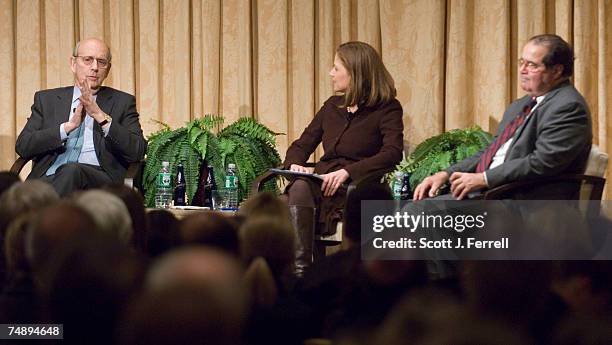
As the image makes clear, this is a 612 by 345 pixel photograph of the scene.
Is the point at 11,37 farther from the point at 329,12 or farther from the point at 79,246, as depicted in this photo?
the point at 79,246

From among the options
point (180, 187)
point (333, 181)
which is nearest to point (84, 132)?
point (180, 187)

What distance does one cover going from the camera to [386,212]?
2.22m

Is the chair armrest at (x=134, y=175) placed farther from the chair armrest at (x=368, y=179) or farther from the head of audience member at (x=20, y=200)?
the head of audience member at (x=20, y=200)

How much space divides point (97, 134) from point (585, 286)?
3.88 metres

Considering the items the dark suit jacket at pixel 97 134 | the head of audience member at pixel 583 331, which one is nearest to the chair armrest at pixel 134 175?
the dark suit jacket at pixel 97 134

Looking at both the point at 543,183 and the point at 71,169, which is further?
the point at 71,169

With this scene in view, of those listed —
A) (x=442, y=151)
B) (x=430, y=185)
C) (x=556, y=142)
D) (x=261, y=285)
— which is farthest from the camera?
(x=442, y=151)

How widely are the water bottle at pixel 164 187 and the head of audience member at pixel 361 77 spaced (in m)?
1.18

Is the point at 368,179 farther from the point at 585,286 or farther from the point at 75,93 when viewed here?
the point at 585,286

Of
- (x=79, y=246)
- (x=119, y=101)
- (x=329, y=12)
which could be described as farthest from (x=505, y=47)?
(x=79, y=246)

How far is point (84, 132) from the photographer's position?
16.6ft

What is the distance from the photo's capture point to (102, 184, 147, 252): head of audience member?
1859 millimetres

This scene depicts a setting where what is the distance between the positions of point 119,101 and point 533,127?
2.42 metres

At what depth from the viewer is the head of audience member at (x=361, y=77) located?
4793mm
